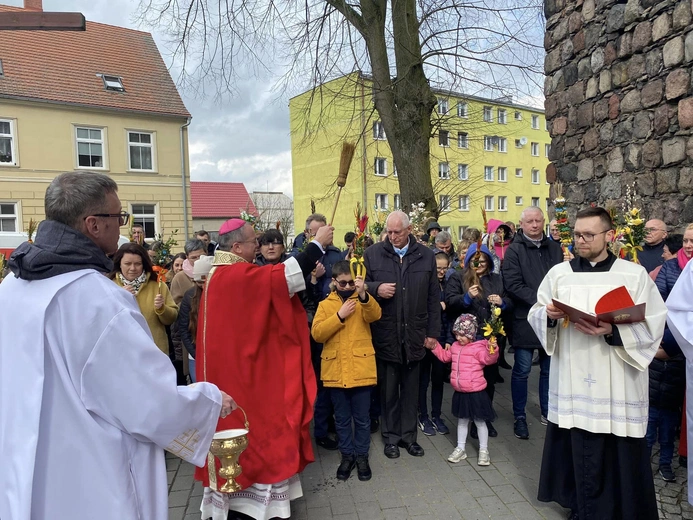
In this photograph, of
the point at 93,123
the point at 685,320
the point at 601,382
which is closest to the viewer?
the point at 601,382

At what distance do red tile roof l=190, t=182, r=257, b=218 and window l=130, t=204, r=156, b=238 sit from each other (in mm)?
13471

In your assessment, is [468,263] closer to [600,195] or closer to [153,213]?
[600,195]

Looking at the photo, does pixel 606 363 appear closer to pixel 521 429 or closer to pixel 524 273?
pixel 524 273

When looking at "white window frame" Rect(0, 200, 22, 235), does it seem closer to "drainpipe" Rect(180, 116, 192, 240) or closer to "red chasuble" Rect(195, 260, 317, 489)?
"drainpipe" Rect(180, 116, 192, 240)

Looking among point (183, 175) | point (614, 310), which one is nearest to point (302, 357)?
point (614, 310)

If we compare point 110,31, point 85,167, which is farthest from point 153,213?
point 110,31

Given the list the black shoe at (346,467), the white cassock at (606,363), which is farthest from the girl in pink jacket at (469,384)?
the white cassock at (606,363)

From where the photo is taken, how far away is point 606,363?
316cm

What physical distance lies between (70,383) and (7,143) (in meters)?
21.9

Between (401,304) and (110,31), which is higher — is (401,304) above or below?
below

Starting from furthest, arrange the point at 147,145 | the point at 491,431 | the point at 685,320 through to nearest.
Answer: the point at 147,145 → the point at 491,431 → the point at 685,320

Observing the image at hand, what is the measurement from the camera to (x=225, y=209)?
3747cm

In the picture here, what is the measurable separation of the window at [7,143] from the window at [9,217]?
161 centimetres

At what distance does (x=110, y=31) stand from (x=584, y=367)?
26.7 m
